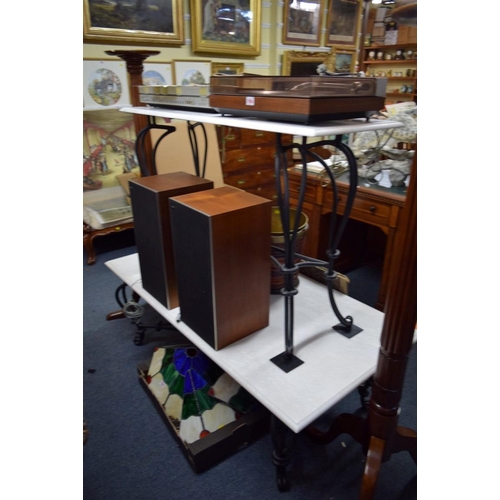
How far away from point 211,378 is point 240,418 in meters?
0.18

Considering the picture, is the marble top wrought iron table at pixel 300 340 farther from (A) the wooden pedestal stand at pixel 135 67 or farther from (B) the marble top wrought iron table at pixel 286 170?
(A) the wooden pedestal stand at pixel 135 67

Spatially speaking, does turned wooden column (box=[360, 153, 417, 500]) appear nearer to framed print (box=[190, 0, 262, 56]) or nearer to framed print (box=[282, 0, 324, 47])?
framed print (box=[190, 0, 262, 56])

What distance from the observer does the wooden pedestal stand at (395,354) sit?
2.54 ft

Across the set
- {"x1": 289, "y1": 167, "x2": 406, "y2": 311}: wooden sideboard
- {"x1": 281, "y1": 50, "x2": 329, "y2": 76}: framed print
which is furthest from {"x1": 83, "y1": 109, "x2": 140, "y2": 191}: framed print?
{"x1": 281, "y1": 50, "x2": 329, "y2": 76}: framed print

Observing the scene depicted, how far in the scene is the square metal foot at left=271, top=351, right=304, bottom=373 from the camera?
1096 millimetres

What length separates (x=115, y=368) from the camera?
181cm

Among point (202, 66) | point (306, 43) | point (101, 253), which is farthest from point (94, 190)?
point (306, 43)

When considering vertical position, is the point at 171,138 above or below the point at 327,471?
above

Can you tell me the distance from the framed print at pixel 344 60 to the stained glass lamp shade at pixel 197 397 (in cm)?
376

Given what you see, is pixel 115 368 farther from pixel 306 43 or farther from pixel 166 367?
pixel 306 43

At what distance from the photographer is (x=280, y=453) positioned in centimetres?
121

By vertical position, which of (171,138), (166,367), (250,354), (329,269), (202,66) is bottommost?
(166,367)

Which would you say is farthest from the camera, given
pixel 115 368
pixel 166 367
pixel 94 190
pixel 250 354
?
pixel 94 190

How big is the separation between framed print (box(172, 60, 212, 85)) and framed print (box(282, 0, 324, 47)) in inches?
37.3
